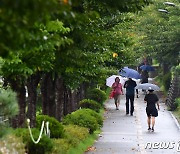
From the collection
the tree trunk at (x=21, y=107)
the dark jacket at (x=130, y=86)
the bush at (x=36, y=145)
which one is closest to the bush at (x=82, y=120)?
the tree trunk at (x=21, y=107)

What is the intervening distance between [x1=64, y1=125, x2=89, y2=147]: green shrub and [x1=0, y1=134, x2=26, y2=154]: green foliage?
4.79 m

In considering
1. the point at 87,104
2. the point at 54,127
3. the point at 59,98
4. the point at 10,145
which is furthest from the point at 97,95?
the point at 10,145

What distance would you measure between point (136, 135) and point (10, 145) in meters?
11.5

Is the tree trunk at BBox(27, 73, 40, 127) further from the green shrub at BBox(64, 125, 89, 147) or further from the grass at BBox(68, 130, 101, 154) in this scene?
the grass at BBox(68, 130, 101, 154)

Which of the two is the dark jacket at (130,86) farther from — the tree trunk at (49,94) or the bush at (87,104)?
the tree trunk at (49,94)

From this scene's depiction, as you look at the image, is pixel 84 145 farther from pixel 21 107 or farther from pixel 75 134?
pixel 21 107

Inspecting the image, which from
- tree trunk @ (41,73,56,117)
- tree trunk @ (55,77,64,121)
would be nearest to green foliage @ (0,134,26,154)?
tree trunk @ (41,73,56,117)

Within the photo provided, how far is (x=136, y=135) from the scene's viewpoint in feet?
66.2

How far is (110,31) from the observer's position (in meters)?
17.2

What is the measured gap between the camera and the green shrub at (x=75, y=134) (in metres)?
14.6

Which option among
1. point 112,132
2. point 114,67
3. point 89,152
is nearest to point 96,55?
point 89,152

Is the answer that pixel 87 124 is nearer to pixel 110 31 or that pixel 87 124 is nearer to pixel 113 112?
pixel 110 31

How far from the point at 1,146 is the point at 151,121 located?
48.9ft

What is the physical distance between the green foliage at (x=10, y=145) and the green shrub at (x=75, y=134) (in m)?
4.79
